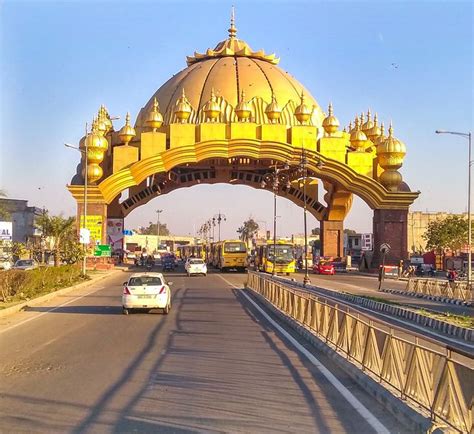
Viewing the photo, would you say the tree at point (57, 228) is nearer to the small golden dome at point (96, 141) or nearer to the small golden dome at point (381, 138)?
the small golden dome at point (96, 141)

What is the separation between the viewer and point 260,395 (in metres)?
8.91

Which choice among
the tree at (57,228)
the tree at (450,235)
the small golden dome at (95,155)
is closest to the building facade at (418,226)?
the tree at (450,235)

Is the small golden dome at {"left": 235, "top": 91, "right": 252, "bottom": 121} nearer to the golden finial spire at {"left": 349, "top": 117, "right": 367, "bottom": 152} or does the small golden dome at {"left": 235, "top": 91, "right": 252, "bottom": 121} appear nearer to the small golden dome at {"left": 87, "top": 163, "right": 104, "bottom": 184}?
the golden finial spire at {"left": 349, "top": 117, "right": 367, "bottom": 152}

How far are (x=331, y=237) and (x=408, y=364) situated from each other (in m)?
66.3

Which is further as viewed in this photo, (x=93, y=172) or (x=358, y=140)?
(x=358, y=140)

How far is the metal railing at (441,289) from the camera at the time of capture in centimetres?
2978

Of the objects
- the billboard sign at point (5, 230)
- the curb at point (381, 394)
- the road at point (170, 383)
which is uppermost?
the billboard sign at point (5, 230)

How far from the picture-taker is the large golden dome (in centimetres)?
7119

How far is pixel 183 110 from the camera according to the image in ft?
214

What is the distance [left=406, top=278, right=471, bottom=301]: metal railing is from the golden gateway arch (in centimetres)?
2305

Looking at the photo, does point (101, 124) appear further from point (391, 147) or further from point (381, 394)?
point (381, 394)

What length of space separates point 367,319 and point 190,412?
4073 mm

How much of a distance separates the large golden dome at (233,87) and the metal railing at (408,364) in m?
57.6

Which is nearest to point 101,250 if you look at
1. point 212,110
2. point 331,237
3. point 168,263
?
point 168,263
